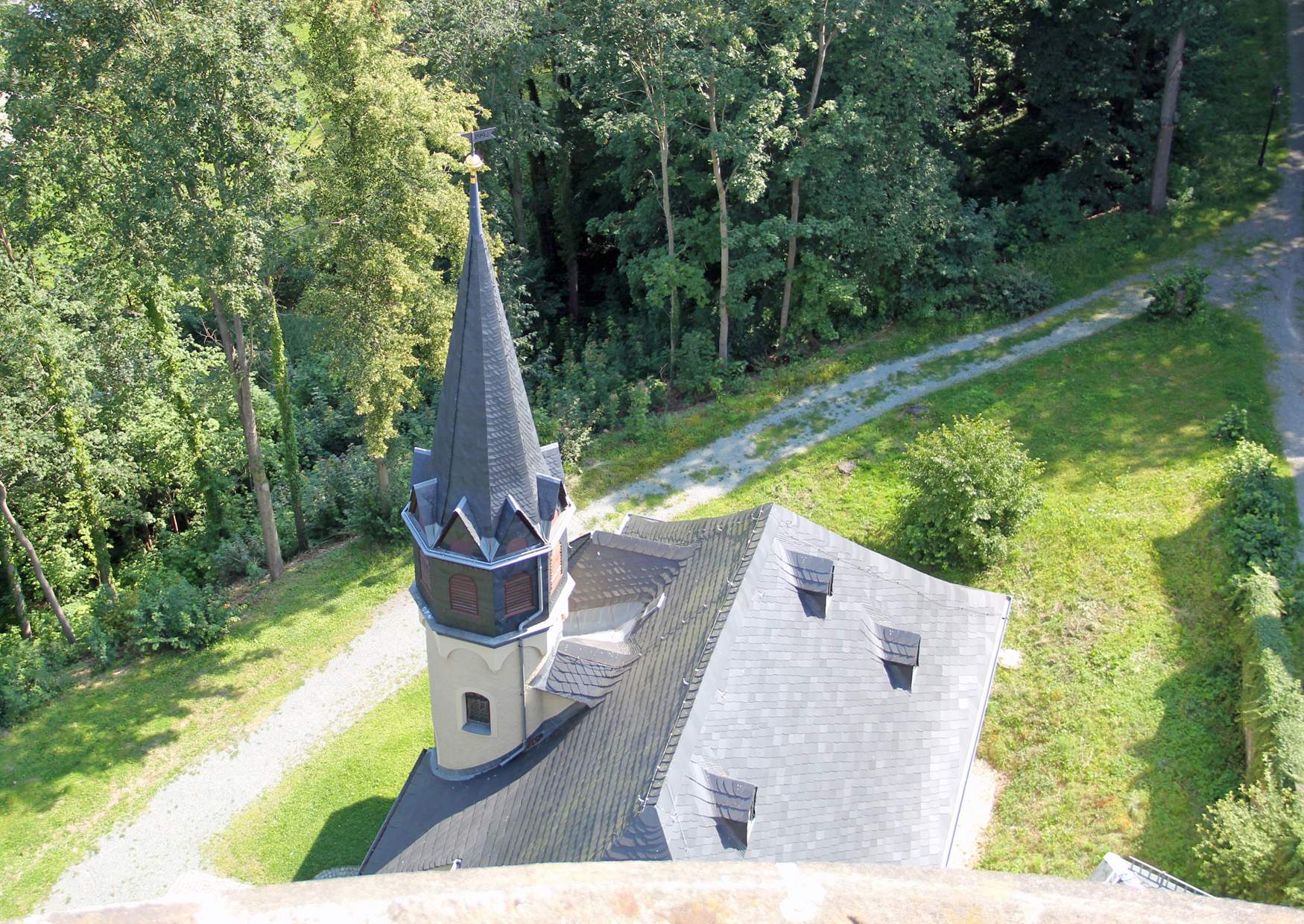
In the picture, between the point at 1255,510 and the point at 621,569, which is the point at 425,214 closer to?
the point at 621,569

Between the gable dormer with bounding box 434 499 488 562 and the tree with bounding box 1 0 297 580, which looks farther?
the tree with bounding box 1 0 297 580

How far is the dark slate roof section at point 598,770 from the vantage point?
43.7ft

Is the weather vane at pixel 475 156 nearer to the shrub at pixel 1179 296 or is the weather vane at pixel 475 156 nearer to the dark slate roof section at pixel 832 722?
the dark slate roof section at pixel 832 722

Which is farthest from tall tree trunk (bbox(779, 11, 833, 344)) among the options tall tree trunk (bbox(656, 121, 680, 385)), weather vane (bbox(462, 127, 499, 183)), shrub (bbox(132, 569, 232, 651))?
shrub (bbox(132, 569, 232, 651))

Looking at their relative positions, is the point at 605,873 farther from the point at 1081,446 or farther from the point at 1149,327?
the point at 1149,327

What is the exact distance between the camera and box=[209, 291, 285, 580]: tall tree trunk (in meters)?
23.7

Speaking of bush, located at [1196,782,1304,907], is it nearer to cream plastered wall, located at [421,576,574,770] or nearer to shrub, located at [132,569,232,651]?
cream plastered wall, located at [421,576,574,770]

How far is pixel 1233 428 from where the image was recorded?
93.2 feet

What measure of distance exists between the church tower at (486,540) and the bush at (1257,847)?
36.4 feet

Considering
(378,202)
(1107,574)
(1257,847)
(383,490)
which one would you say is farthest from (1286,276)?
(383,490)

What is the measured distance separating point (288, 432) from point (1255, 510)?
2432 cm

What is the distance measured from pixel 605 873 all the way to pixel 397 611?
23.9m

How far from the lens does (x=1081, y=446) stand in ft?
96.2

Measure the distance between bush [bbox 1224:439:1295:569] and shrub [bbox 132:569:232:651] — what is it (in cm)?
2425
